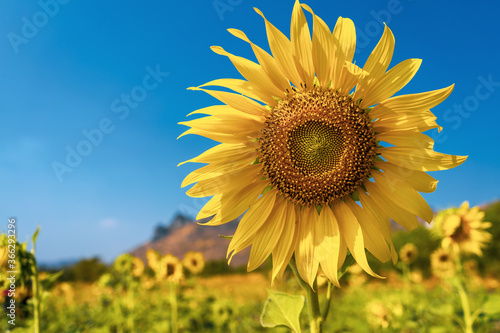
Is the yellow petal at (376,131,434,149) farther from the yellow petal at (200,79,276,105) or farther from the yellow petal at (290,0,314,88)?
the yellow petal at (200,79,276,105)

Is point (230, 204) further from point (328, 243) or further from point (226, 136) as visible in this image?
point (328, 243)

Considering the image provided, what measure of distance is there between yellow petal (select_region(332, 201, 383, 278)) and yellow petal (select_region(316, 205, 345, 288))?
49 millimetres

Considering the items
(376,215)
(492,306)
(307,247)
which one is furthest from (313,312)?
(492,306)

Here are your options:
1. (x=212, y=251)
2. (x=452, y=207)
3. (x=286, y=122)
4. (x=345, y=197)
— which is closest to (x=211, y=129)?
(x=286, y=122)

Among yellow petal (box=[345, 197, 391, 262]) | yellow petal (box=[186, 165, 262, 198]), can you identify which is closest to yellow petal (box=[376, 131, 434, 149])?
yellow petal (box=[345, 197, 391, 262])

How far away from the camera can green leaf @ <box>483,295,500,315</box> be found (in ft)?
11.2

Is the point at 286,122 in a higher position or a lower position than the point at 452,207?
higher

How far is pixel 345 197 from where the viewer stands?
1937mm

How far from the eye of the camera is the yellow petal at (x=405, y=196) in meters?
1.71

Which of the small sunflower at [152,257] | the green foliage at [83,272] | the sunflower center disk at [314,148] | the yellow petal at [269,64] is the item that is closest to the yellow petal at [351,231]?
the sunflower center disk at [314,148]

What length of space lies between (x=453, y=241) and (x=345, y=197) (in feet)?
13.1

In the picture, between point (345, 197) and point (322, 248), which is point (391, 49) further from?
point (322, 248)

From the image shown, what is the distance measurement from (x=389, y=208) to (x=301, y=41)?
3.02ft

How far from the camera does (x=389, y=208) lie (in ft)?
5.95
